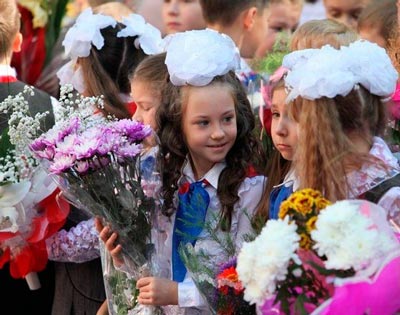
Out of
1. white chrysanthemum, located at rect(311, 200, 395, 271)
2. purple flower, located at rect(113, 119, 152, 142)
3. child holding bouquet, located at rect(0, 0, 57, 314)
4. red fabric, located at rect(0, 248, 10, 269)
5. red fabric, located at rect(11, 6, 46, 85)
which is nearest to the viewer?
white chrysanthemum, located at rect(311, 200, 395, 271)

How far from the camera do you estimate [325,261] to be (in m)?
2.90

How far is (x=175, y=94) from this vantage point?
4.09m

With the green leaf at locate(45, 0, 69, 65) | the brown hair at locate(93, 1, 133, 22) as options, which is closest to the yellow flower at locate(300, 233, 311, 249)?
the brown hair at locate(93, 1, 133, 22)

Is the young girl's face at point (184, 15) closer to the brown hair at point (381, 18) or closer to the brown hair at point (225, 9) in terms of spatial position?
the brown hair at point (225, 9)

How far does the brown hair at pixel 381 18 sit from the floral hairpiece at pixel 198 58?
44.7 inches

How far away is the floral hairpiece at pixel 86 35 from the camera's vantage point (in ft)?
16.0

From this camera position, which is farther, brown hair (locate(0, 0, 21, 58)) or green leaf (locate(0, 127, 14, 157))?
brown hair (locate(0, 0, 21, 58))

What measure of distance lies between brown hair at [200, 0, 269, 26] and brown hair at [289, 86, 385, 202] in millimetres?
2317

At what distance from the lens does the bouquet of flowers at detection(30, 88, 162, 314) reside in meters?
3.68

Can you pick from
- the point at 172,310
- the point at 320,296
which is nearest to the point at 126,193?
the point at 172,310

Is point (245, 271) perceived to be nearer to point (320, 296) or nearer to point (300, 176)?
point (320, 296)

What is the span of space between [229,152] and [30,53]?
3553 millimetres

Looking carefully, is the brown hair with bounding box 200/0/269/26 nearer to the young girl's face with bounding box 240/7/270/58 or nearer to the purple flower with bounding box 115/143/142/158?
the young girl's face with bounding box 240/7/270/58

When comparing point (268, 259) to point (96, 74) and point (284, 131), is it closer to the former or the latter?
point (284, 131)
